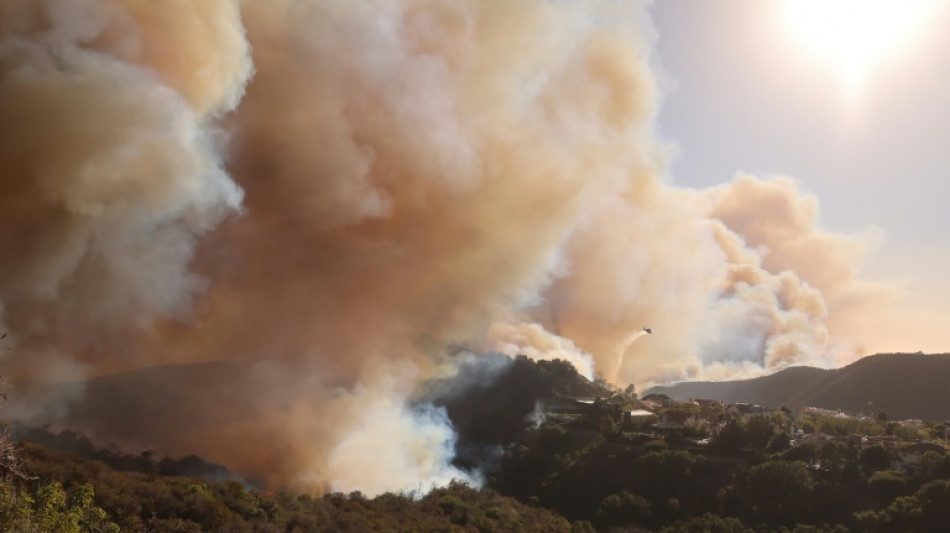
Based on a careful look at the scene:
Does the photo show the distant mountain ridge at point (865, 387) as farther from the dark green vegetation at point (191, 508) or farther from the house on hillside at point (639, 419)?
the dark green vegetation at point (191, 508)

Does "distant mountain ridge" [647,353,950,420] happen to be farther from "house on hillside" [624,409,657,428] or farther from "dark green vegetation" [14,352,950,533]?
"house on hillside" [624,409,657,428]

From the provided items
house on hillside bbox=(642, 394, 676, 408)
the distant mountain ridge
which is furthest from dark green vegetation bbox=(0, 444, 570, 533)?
the distant mountain ridge

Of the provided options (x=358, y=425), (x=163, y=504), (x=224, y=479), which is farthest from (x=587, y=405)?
(x=163, y=504)

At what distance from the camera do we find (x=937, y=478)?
3167 centimetres

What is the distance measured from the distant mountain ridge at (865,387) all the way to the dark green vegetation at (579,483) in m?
20.7

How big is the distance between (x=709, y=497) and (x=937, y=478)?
1056 cm

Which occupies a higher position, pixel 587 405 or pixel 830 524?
pixel 587 405

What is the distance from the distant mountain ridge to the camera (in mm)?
64188

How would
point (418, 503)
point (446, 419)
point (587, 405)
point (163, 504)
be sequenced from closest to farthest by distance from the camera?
point (163, 504), point (418, 503), point (446, 419), point (587, 405)

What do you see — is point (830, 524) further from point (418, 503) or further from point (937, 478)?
point (418, 503)

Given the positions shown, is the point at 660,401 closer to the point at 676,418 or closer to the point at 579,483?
the point at 676,418

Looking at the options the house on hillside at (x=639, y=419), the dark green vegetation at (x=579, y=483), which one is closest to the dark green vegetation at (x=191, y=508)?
the dark green vegetation at (x=579, y=483)

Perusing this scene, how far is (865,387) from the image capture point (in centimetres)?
7119

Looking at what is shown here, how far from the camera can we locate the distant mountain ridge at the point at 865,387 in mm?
64188
